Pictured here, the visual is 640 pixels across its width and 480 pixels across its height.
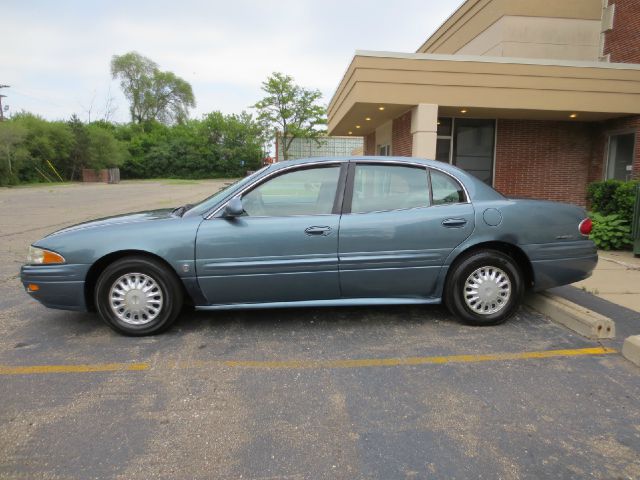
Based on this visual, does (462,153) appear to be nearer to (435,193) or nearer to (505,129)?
(505,129)

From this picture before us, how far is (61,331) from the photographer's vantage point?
166 inches

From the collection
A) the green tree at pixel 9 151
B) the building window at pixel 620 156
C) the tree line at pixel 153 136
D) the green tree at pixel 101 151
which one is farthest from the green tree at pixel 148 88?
the building window at pixel 620 156

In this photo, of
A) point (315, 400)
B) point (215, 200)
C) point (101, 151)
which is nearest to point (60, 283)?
point (215, 200)

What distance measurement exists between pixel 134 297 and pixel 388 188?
2432 mm

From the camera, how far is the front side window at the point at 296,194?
412 centimetres

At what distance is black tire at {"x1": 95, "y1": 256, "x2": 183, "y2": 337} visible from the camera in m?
3.91

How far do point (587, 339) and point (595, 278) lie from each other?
236cm

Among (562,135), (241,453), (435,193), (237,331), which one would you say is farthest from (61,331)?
(562,135)

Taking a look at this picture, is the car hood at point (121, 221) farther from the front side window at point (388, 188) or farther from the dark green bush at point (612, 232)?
the dark green bush at point (612, 232)

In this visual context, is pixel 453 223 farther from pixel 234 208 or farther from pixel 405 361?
pixel 234 208

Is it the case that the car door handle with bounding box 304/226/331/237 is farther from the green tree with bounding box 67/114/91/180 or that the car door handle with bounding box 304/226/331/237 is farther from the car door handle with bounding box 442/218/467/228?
the green tree with bounding box 67/114/91/180

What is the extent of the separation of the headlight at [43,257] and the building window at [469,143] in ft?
36.9

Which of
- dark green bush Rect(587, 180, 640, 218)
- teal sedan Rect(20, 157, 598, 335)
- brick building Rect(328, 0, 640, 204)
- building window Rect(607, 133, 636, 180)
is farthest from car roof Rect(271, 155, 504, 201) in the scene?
building window Rect(607, 133, 636, 180)

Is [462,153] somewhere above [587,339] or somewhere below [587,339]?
above
